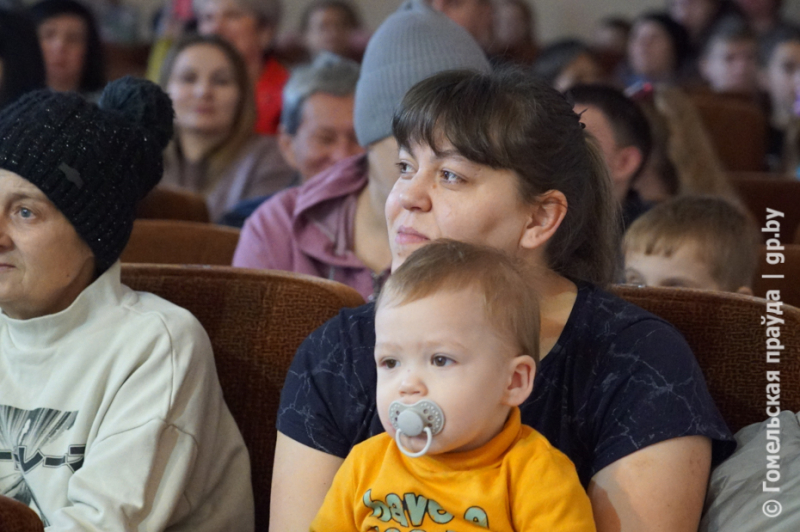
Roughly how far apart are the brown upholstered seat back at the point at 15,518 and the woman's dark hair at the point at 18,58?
2436 millimetres

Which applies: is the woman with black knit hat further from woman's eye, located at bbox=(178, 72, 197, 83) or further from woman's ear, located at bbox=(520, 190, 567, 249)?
woman's eye, located at bbox=(178, 72, 197, 83)

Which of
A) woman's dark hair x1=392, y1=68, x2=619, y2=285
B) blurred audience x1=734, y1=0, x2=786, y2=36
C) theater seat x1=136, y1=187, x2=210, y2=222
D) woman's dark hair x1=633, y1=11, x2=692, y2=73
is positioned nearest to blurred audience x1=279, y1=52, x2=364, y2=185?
theater seat x1=136, y1=187, x2=210, y2=222

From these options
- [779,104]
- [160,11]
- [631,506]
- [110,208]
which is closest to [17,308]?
[110,208]

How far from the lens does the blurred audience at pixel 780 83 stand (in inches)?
206

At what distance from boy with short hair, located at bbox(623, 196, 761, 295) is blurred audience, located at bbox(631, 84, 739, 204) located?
1.18m

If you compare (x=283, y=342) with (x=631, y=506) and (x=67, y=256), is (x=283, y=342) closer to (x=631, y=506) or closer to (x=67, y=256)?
(x=67, y=256)

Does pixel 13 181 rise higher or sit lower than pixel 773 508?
higher

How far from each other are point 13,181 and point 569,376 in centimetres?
93

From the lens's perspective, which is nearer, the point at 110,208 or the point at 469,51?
the point at 110,208

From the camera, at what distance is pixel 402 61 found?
90.4 inches

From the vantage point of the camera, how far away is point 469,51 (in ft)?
7.61

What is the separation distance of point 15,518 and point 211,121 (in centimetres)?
288

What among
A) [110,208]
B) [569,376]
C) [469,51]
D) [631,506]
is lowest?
[631,506]

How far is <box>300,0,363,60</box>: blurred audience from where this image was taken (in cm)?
666
